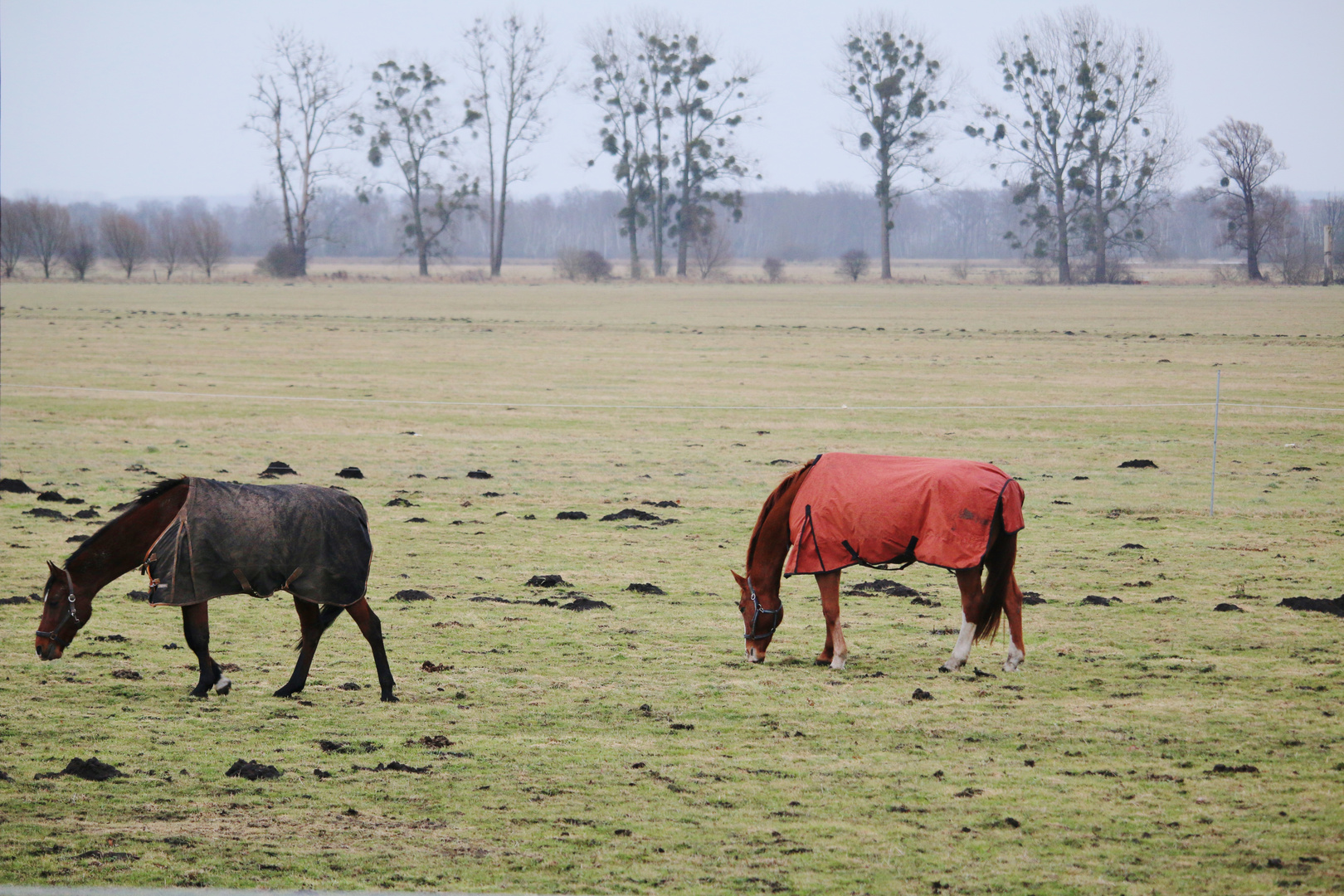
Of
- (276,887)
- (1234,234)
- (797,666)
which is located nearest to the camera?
(276,887)

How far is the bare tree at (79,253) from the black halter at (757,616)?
81419 millimetres

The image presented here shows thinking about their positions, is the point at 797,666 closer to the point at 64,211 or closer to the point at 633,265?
the point at 633,265

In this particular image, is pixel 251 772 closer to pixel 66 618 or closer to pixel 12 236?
pixel 66 618

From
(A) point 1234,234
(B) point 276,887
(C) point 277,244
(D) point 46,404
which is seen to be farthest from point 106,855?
(C) point 277,244

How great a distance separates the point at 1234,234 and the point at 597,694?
83.2 metres

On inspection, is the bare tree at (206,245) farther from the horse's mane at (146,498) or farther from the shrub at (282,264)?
the horse's mane at (146,498)

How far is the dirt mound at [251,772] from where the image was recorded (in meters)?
6.10

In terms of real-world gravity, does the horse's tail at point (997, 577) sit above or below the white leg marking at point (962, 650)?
above

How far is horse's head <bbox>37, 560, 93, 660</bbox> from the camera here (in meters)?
7.16

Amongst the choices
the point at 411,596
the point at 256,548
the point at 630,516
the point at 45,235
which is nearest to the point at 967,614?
the point at 256,548

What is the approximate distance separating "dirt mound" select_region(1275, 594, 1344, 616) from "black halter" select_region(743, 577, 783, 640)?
13.9 feet

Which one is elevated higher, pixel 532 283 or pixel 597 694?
pixel 532 283

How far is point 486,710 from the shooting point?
7340 mm

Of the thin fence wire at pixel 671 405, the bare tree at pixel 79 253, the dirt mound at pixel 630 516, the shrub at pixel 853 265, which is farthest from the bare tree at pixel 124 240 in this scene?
the dirt mound at pixel 630 516
